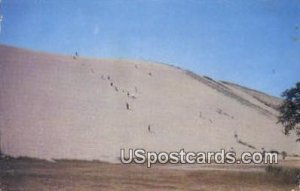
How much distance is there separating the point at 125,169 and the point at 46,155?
0.69m

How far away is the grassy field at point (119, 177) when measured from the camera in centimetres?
377

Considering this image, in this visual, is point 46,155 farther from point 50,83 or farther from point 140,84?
point 140,84

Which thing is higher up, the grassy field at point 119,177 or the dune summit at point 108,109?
the dune summit at point 108,109

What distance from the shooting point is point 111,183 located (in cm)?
379

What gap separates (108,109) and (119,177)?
0.59 meters

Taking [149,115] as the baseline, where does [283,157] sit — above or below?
below

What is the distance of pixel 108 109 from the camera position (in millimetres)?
3777

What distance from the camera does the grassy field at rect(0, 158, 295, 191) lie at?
3.77 m

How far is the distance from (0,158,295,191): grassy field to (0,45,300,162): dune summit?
0.10 m

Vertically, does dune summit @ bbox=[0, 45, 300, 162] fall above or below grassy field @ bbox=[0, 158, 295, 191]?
above

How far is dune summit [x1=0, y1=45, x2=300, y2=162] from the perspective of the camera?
12.3ft

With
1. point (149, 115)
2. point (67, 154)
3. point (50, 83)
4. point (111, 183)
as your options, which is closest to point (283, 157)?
point (149, 115)

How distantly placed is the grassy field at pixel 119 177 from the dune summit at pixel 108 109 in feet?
0.33

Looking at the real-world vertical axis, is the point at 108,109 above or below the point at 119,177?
above
